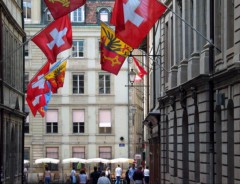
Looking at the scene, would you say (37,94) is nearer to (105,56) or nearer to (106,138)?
(105,56)

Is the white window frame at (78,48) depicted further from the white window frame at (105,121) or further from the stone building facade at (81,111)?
the white window frame at (105,121)

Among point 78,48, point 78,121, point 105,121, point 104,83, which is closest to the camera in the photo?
point 78,121

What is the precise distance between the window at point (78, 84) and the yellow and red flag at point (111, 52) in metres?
47.6

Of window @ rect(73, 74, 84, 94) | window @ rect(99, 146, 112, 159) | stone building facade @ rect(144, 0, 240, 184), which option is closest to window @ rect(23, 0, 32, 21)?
window @ rect(73, 74, 84, 94)

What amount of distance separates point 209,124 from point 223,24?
341 centimetres

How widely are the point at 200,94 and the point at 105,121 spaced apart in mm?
50265

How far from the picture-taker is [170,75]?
121 ft

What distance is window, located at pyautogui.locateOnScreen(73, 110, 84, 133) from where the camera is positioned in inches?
3091

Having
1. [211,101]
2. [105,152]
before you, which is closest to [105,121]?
[105,152]

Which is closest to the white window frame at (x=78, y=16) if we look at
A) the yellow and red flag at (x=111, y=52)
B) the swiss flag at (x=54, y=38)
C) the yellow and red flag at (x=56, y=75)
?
the yellow and red flag at (x=56, y=75)

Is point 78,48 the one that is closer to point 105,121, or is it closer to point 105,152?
point 105,121

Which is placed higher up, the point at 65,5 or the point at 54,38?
the point at 65,5

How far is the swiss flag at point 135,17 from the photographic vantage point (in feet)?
77.0

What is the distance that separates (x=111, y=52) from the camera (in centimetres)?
3175
